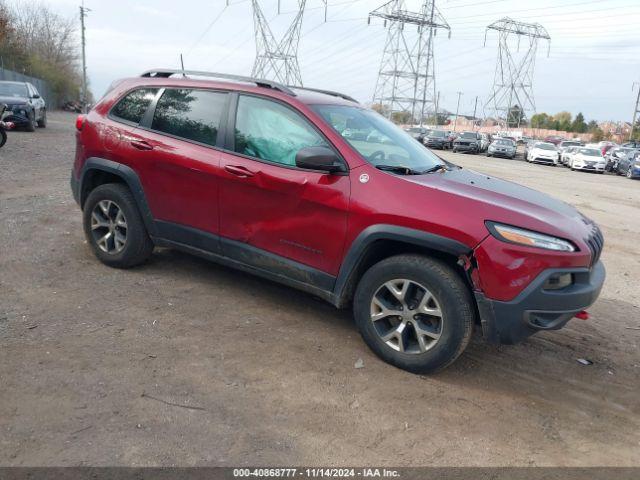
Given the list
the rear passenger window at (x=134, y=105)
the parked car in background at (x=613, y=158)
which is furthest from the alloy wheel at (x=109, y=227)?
the parked car in background at (x=613, y=158)

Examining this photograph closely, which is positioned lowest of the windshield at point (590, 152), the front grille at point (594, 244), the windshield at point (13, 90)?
the windshield at point (590, 152)

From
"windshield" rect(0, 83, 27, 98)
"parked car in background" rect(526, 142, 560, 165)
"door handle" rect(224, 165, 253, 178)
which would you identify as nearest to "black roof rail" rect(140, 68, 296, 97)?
"door handle" rect(224, 165, 253, 178)

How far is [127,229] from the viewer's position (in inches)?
188

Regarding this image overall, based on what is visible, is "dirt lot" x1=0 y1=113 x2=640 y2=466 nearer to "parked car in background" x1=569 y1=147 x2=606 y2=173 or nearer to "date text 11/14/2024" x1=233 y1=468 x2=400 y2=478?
"date text 11/14/2024" x1=233 y1=468 x2=400 y2=478

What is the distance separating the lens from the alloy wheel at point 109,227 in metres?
4.87

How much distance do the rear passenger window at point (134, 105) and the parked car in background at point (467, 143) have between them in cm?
3685

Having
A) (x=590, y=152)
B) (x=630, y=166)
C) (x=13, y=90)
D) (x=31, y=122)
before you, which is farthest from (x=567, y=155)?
(x=13, y=90)

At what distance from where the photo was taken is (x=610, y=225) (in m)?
10.2

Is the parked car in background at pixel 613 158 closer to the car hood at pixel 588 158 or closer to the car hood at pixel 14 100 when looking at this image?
the car hood at pixel 588 158

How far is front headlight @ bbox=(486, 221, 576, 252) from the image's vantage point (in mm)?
3240

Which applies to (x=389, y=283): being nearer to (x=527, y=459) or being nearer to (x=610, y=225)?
(x=527, y=459)

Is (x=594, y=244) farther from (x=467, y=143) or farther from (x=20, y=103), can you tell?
(x=467, y=143)

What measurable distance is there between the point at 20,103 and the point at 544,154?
2914cm

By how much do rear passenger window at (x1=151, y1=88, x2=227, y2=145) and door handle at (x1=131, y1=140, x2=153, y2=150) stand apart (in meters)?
0.16
